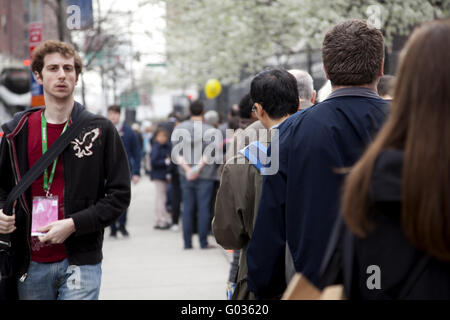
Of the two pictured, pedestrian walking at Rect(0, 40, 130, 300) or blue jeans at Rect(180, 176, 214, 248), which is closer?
pedestrian walking at Rect(0, 40, 130, 300)

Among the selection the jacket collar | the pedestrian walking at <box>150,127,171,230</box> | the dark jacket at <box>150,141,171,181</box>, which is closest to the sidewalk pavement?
the pedestrian walking at <box>150,127,171,230</box>

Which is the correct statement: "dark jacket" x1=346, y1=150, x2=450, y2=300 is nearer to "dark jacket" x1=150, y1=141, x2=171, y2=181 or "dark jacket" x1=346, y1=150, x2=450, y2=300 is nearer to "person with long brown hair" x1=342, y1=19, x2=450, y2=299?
"person with long brown hair" x1=342, y1=19, x2=450, y2=299

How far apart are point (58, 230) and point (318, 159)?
1524mm

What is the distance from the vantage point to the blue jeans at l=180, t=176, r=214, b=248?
33.8 ft

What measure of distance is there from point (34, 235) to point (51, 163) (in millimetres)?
405

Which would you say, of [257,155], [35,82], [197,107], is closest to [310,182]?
[257,155]

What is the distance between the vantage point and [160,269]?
8.98 m

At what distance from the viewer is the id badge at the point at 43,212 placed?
3.72 metres

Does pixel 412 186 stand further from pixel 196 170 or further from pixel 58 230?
pixel 196 170

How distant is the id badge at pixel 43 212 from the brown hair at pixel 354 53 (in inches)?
66.8

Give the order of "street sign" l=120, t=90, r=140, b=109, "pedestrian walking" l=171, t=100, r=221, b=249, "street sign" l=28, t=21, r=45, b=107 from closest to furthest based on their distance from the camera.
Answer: "street sign" l=28, t=21, r=45, b=107, "pedestrian walking" l=171, t=100, r=221, b=249, "street sign" l=120, t=90, r=140, b=109

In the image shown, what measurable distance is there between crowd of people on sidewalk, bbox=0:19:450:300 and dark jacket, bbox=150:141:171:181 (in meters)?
7.94

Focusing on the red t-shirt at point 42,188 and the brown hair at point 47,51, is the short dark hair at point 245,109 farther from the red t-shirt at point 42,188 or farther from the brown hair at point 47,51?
the red t-shirt at point 42,188
